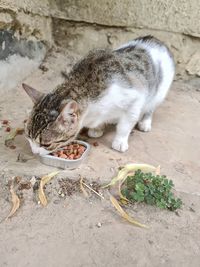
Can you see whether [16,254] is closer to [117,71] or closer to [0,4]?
[117,71]

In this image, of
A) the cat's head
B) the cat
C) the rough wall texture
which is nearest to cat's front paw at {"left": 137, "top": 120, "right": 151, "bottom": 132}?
the cat

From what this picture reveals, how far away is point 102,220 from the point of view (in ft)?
9.01

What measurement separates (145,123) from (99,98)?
845 millimetres

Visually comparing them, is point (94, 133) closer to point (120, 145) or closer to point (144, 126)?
point (120, 145)

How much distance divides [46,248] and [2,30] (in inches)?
95.8

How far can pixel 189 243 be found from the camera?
2.63m

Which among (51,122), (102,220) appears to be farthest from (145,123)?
(102,220)

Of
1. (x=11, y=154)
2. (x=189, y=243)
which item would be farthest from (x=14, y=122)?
(x=189, y=243)

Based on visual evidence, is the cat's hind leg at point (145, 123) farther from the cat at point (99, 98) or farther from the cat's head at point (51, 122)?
the cat's head at point (51, 122)

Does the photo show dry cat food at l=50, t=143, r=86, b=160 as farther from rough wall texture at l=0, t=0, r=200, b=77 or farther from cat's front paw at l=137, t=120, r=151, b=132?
rough wall texture at l=0, t=0, r=200, b=77

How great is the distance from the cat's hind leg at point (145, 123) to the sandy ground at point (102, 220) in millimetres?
→ 108

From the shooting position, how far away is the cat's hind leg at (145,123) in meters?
3.83

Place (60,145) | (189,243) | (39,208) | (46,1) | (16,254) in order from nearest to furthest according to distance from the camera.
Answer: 1. (16,254)
2. (189,243)
3. (39,208)
4. (60,145)
5. (46,1)

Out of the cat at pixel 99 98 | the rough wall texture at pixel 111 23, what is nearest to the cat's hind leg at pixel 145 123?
the cat at pixel 99 98
